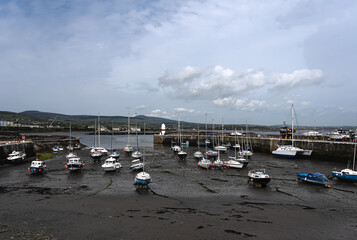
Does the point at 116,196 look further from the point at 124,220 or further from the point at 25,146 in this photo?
the point at 25,146

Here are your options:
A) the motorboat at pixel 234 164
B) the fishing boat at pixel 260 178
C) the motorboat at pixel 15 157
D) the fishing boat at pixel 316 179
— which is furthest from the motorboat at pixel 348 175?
the motorboat at pixel 15 157

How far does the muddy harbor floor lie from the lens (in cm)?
1938

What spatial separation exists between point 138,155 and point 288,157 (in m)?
41.4

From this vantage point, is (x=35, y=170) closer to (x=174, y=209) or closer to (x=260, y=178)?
(x=174, y=209)

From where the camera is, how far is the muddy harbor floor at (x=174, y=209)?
19.4m

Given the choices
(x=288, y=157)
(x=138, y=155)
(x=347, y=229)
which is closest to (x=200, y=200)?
(x=347, y=229)

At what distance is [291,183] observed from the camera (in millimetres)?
37625

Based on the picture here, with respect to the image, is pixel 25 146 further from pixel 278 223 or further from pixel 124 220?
pixel 278 223

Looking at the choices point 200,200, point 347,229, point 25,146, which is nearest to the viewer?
point 347,229

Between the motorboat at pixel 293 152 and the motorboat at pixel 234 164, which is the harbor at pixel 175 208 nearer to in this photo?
the motorboat at pixel 234 164

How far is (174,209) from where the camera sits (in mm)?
24938

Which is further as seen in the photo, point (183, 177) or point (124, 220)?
point (183, 177)

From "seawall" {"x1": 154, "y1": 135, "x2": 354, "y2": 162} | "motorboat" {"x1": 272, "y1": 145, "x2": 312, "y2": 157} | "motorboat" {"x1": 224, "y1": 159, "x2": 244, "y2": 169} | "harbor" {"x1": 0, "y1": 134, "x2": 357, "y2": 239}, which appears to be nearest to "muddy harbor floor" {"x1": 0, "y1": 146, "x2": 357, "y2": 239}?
"harbor" {"x1": 0, "y1": 134, "x2": 357, "y2": 239}

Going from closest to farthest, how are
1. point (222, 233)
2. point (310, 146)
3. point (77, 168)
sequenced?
1. point (222, 233)
2. point (77, 168)
3. point (310, 146)
